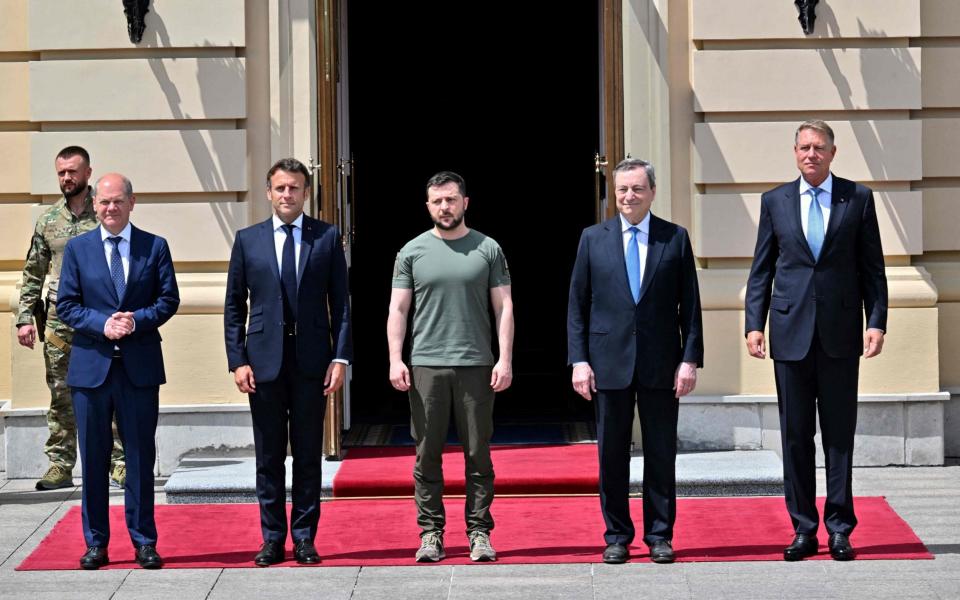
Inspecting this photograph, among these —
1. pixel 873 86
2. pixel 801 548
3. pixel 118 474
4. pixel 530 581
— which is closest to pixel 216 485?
pixel 118 474

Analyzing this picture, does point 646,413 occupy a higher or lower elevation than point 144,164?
lower

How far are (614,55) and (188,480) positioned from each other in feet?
11.4

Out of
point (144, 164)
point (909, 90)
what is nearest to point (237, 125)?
point (144, 164)

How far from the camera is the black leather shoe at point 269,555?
277 inches

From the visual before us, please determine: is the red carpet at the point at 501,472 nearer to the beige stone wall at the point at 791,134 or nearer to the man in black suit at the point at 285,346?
the beige stone wall at the point at 791,134

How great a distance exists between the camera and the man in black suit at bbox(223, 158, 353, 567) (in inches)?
279

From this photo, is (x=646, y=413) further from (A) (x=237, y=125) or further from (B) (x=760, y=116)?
(A) (x=237, y=125)

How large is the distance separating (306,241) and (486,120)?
900cm

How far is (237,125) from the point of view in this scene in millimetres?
9430

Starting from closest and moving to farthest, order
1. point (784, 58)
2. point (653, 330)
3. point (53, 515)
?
point (653, 330) → point (53, 515) → point (784, 58)

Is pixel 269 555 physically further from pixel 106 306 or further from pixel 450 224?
pixel 450 224

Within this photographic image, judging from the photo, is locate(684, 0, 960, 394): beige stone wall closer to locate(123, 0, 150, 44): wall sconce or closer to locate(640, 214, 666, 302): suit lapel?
locate(640, 214, 666, 302): suit lapel

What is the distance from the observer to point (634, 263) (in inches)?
279

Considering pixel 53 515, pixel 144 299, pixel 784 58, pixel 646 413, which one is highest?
pixel 784 58
